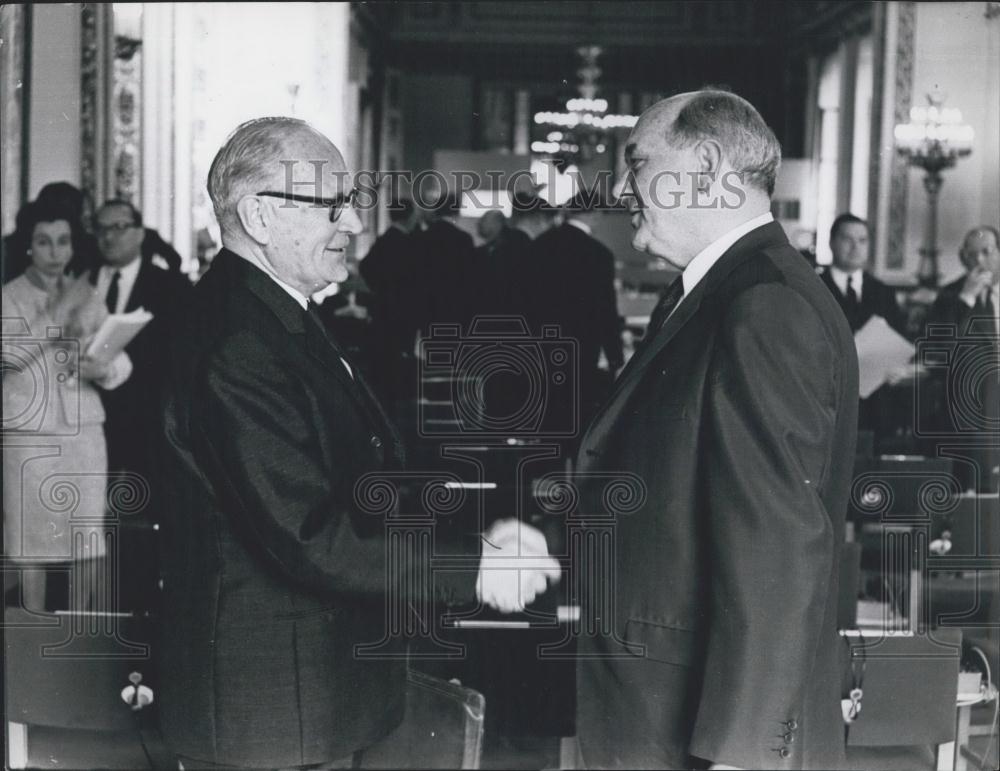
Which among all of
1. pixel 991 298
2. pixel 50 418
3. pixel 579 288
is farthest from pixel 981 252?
pixel 50 418

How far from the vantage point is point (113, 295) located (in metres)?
6.25

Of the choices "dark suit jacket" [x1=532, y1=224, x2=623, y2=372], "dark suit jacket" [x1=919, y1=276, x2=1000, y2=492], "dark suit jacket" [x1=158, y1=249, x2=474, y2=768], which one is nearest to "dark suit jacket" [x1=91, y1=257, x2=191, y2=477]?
"dark suit jacket" [x1=532, y1=224, x2=623, y2=372]

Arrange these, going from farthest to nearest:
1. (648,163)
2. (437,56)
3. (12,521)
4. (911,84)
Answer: (437,56) → (911,84) → (12,521) → (648,163)

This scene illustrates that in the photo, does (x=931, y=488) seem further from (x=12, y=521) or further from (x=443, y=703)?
(x=12, y=521)

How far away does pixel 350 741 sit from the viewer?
223 centimetres

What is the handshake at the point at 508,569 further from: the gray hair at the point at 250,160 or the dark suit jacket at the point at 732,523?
the gray hair at the point at 250,160

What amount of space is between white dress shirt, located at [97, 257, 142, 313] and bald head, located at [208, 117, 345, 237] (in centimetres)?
423

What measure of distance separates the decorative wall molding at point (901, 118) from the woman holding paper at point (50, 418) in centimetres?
815

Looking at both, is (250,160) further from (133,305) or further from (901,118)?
(901,118)

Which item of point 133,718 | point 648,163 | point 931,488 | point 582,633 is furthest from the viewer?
point 931,488

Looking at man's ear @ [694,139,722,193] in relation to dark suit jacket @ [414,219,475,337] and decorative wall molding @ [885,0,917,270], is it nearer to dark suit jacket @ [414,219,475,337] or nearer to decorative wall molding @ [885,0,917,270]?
dark suit jacket @ [414,219,475,337]

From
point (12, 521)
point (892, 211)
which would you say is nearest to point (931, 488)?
point (12, 521)

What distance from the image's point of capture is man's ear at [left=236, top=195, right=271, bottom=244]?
7.16ft

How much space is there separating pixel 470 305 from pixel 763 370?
708cm
